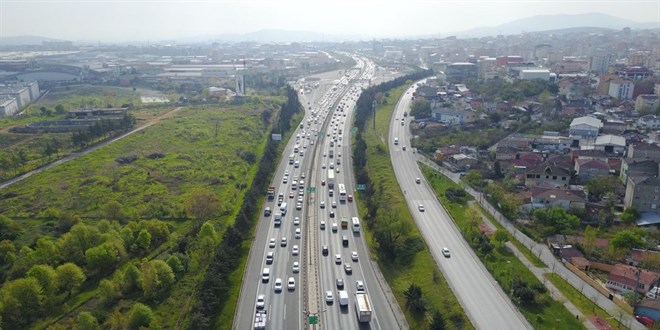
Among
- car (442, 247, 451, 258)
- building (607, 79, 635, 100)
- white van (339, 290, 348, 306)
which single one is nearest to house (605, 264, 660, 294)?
car (442, 247, 451, 258)

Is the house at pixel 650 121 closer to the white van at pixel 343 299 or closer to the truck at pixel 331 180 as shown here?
the truck at pixel 331 180

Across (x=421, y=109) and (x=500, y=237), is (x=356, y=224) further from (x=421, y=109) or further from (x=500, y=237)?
(x=421, y=109)

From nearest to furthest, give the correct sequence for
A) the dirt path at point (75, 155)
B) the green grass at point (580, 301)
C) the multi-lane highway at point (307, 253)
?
the green grass at point (580, 301)
the multi-lane highway at point (307, 253)
the dirt path at point (75, 155)

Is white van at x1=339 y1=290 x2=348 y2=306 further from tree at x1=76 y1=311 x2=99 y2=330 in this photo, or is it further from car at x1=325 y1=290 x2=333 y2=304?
tree at x1=76 y1=311 x2=99 y2=330

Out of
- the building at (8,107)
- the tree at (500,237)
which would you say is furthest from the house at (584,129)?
the building at (8,107)

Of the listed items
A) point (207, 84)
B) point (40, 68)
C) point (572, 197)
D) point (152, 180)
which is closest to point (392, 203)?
point (572, 197)

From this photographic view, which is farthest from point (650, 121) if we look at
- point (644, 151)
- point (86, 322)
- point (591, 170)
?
point (86, 322)
